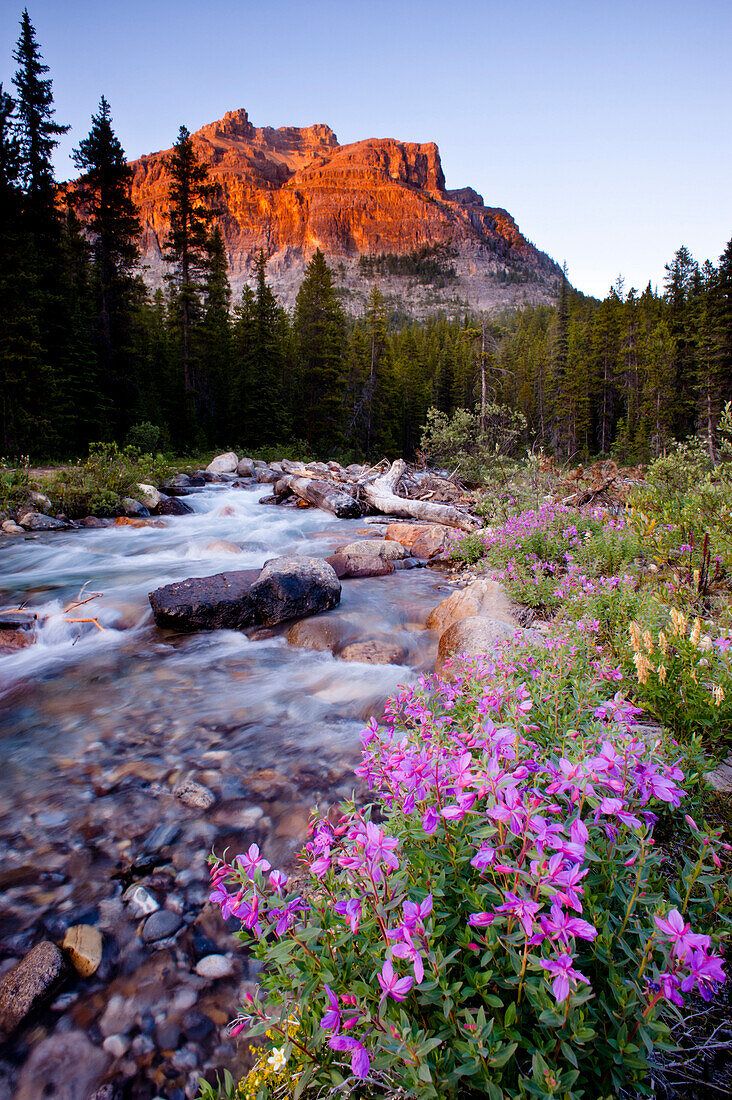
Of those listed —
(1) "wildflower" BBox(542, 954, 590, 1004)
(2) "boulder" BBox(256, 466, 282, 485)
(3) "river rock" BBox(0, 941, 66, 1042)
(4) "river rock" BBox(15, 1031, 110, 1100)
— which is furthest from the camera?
(2) "boulder" BBox(256, 466, 282, 485)

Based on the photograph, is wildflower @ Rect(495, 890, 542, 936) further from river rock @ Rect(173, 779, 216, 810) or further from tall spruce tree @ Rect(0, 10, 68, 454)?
tall spruce tree @ Rect(0, 10, 68, 454)

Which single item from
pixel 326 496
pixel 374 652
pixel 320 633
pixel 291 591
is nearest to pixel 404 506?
pixel 326 496

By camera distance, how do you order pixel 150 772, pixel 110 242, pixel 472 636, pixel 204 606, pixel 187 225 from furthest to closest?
pixel 187 225
pixel 110 242
pixel 204 606
pixel 472 636
pixel 150 772

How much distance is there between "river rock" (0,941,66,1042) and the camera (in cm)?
202

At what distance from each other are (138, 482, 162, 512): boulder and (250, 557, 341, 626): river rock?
888 centimetres

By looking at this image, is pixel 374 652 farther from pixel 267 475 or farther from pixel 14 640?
pixel 267 475

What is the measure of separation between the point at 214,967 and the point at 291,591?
497cm

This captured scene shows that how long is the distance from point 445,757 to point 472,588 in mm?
5126

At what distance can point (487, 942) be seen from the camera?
3.44 ft


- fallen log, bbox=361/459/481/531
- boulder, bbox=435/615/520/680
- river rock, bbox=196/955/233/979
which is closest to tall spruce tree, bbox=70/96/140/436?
fallen log, bbox=361/459/481/531

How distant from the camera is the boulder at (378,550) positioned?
9.55 metres

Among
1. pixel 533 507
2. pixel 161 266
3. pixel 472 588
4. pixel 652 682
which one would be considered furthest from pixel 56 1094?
pixel 161 266

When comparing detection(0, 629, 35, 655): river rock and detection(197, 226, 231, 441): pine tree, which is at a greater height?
detection(197, 226, 231, 441): pine tree

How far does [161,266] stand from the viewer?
177500 millimetres
